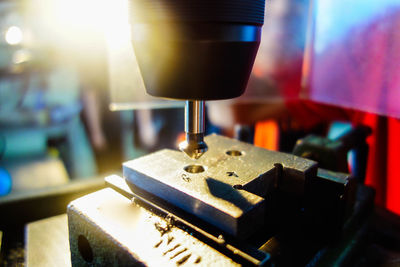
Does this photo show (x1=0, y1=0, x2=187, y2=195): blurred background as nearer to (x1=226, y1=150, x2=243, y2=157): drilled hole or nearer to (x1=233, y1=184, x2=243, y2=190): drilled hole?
(x1=226, y1=150, x2=243, y2=157): drilled hole

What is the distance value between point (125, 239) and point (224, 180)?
21 cm

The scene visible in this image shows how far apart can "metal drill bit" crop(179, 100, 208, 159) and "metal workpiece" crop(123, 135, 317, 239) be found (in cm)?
7

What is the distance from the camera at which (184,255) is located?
476 millimetres

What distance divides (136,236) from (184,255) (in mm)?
95

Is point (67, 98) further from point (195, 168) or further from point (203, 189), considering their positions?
point (203, 189)

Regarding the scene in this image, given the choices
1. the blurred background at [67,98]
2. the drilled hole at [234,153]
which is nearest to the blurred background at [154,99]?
the blurred background at [67,98]

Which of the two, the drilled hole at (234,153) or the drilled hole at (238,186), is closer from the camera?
the drilled hole at (238,186)

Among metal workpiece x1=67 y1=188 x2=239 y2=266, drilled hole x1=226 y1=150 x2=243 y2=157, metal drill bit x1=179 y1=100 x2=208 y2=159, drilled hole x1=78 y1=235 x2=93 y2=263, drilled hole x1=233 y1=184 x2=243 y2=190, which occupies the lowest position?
drilled hole x1=78 y1=235 x2=93 y2=263

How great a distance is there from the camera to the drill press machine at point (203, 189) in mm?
450

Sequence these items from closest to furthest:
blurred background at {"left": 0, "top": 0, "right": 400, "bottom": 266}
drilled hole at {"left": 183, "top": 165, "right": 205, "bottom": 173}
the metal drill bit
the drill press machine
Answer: the drill press machine < the metal drill bit < drilled hole at {"left": 183, "top": 165, "right": 205, "bottom": 173} < blurred background at {"left": 0, "top": 0, "right": 400, "bottom": 266}

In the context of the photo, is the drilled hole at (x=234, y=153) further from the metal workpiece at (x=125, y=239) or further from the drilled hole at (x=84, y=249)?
the drilled hole at (x=84, y=249)

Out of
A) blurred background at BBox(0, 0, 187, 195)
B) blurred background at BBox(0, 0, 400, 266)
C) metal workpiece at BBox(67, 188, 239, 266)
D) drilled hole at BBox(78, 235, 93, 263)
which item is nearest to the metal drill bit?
metal workpiece at BBox(67, 188, 239, 266)

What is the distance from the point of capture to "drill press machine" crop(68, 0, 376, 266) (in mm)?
450

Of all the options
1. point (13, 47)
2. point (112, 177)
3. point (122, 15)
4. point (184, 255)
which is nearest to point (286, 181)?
point (184, 255)
